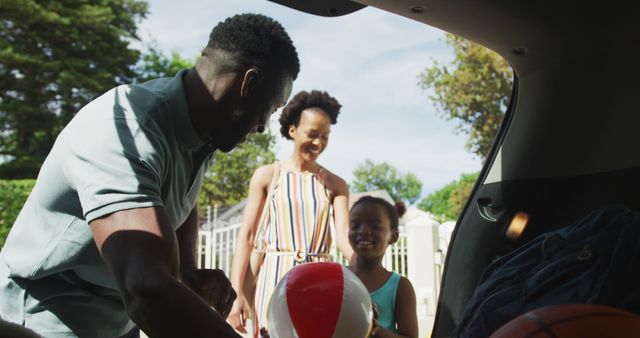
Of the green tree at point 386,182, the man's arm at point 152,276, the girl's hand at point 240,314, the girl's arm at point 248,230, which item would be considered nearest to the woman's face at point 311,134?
the girl's arm at point 248,230

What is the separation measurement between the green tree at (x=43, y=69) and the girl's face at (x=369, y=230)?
19547 millimetres

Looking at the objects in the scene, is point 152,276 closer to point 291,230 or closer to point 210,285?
point 210,285

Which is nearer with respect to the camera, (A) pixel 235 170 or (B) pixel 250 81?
(B) pixel 250 81

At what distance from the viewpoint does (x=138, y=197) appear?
1518 mm

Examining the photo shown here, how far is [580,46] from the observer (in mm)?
2312

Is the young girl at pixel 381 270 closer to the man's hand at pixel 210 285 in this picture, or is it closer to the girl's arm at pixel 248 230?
the girl's arm at pixel 248 230

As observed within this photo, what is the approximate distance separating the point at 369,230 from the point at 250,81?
223 centimetres

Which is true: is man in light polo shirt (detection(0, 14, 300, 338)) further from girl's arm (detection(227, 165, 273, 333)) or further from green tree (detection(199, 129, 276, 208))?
green tree (detection(199, 129, 276, 208))

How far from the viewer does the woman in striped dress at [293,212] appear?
3883 millimetres

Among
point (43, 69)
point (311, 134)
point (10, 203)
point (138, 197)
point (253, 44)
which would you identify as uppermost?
point (43, 69)

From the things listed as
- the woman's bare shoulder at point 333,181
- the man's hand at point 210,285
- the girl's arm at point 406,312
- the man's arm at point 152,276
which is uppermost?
the woman's bare shoulder at point 333,181

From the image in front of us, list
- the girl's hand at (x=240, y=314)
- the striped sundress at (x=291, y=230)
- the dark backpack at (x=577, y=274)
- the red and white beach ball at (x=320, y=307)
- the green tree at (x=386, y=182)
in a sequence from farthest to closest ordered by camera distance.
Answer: the green tree at (x=386, y=182)
the girl's hand at (x=240, y=314)
the striped sundress at (x=291, y=230)
the red and white beach ball at (x=320, y=307)
the dark backpack at (x=577, y=274)

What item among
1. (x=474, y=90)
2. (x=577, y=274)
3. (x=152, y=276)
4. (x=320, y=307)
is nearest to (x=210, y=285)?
(x=320, y=307)

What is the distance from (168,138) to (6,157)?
72.5 feet
